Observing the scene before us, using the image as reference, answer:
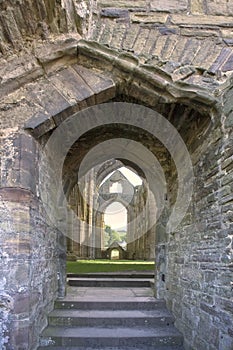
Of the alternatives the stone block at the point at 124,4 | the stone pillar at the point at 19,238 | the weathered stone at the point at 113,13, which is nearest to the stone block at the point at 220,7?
the stone block at the point at 124,4

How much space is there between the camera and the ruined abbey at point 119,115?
380 cm

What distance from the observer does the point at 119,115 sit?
17.8 ft

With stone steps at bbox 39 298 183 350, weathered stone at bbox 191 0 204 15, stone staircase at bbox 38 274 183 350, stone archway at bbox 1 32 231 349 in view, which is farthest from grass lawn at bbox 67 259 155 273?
weathered stone at bbox 191 0 204 15

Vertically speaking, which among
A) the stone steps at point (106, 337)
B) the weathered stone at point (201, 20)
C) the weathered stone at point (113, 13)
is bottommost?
the stone steps at point (106, 337)

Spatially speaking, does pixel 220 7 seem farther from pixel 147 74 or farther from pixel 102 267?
pixel 102 267

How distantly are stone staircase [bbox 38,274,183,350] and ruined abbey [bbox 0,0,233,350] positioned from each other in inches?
10.8

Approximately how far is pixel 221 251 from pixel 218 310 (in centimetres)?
63

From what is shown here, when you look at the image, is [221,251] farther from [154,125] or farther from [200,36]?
[200,36]

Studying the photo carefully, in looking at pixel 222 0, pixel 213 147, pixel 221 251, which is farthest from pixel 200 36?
Result: pixel 221 251

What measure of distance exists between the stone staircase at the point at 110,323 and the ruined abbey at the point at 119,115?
10.8 inches

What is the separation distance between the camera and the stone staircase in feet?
16.0

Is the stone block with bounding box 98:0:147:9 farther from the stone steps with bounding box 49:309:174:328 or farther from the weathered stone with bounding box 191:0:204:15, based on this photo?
the stone steps with bounding box 49:309:174:328

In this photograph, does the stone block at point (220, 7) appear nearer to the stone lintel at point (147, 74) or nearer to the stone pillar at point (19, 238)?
the stone lintel at point (147, 74)

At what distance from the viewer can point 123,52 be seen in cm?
418
